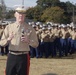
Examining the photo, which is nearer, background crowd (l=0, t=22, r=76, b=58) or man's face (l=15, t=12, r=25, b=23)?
man's face (l=15, t=12, r=25, b=23)

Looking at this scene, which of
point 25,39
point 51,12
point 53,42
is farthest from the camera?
point 51,12

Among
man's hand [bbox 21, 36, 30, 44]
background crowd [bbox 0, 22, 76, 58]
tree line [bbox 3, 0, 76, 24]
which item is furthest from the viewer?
tree line [bbox 3, 0, 76, 24]

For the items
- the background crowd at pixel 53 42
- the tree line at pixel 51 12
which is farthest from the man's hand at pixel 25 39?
the tree line at pixel 51 12

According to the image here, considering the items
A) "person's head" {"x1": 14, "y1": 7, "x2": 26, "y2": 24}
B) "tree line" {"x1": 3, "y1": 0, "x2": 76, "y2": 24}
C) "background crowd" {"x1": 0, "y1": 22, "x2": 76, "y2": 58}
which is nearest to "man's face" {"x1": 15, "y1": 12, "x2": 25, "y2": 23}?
"person's head" {"x1": 14, "y1": 7, "x2": 26, "y2": 24}

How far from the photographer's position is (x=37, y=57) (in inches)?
650

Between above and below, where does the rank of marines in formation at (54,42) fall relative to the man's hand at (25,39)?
below

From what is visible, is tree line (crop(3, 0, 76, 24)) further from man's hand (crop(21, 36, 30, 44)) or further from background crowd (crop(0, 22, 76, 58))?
man's hand (crop(21, 36, 30, 44))

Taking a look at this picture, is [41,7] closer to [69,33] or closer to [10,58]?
[69,33]

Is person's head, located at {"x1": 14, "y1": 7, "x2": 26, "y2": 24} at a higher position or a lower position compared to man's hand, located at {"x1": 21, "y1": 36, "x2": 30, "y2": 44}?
higher

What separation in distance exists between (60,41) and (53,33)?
60 cm

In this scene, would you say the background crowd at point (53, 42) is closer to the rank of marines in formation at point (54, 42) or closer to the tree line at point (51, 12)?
the rank of marines in formation at point (54, 42)

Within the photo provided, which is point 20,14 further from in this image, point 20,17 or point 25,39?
point 25,39

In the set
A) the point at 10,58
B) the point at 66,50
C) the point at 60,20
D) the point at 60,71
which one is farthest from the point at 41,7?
the point at 10,58

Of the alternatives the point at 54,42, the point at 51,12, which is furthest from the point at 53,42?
the point at 51,12
